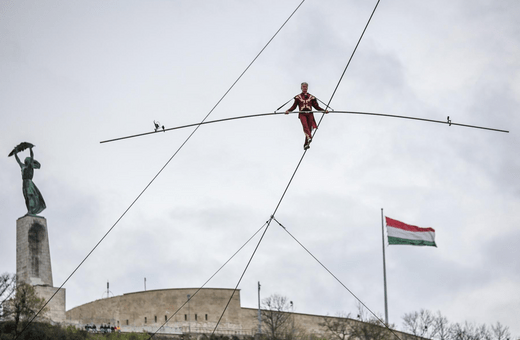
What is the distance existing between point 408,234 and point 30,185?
2647cm

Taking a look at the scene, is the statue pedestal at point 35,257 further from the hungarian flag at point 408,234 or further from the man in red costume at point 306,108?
the man in red costume at point 306,108

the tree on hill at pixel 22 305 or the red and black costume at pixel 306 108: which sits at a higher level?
the red and black costume at pixel 306 108

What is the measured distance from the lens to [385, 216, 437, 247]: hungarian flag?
138 ft

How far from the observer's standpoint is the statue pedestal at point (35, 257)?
47.3 m

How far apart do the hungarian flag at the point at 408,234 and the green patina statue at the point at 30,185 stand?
953 inches

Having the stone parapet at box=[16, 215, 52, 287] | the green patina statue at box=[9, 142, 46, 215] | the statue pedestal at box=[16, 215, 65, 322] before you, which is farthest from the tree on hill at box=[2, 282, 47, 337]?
the green patina statue at box=[9, 142, 46, 215]

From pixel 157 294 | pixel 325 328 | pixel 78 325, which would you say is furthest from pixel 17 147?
pixel 325 328

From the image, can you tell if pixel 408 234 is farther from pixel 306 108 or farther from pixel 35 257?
pixel 306 108

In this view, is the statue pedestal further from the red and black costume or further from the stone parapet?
the red and black costume

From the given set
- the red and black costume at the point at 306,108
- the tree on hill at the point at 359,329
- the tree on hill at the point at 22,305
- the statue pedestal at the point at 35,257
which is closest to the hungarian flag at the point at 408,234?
the tree on hill at the point at 359,329

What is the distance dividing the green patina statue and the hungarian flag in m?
24.2

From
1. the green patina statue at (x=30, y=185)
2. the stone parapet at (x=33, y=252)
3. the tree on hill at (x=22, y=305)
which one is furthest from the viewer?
the green patina statue at (x=30, y=185)

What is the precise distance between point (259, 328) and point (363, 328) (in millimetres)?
12973

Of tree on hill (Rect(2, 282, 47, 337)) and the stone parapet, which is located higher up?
the stone parapet
